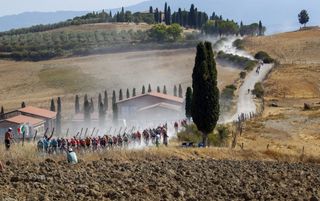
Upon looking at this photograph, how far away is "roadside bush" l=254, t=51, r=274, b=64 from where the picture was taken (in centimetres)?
13350

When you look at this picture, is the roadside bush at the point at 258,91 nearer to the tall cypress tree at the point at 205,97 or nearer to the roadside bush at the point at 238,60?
the roadside bush at the point at 238,60

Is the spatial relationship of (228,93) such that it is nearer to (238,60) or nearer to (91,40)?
(238,60)

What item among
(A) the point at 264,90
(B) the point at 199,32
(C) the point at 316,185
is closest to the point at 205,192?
(C) the point at 316,185

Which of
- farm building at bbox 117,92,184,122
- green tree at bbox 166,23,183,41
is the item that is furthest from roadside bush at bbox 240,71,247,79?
green tree at bbox 166,23,183,41

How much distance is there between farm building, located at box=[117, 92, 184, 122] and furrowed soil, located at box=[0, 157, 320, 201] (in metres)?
34.1

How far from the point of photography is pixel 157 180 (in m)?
28.9

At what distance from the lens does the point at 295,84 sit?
104m

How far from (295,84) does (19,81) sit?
55.8 m

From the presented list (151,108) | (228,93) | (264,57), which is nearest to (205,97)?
(151,108)

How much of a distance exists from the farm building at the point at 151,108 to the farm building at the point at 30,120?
27.1 ft

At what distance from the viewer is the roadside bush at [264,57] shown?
133500mm

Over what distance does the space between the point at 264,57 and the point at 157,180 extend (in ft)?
363

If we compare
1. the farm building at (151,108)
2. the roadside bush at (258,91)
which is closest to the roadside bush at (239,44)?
the roadside bush at (258,91)

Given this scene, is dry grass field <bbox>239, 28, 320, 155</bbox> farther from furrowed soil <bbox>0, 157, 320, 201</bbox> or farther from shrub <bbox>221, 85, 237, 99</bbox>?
furrowed soil <bbox>0, 157, 320, 201</bbox>
